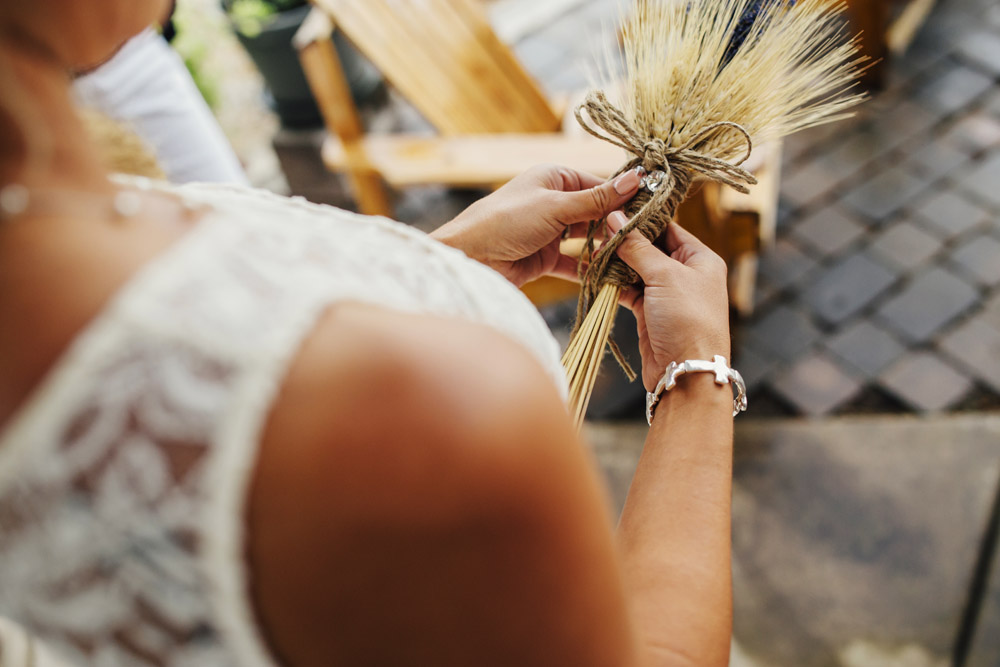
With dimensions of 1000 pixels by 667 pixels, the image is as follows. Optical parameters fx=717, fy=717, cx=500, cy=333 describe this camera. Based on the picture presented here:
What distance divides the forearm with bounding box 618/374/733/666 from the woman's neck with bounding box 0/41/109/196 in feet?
2.42

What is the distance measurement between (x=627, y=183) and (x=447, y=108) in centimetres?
156

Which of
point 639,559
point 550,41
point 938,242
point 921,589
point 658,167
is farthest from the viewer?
point 550,41

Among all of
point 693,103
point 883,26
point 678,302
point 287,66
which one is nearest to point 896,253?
point 883,26

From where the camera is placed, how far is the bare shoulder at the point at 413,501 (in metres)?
0.47

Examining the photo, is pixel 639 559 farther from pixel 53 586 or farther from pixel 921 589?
pixel 921 589

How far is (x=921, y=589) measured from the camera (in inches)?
78.5

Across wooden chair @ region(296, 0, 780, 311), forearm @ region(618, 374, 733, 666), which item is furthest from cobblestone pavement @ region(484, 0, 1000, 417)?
forearm @ region(618, 374, 733, 666)

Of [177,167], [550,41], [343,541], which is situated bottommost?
[550,41]

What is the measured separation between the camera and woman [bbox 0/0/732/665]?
18.4 inches

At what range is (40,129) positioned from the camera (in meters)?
0.50

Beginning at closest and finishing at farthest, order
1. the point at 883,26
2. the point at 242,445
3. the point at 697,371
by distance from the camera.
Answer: the point at 242,445 < the point at 697,371 < the point at 883,26

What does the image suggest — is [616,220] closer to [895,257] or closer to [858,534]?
[858,534]

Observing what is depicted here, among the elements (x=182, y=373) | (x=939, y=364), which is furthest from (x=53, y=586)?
(x=939, y=364)

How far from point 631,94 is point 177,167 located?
4.68 feet
